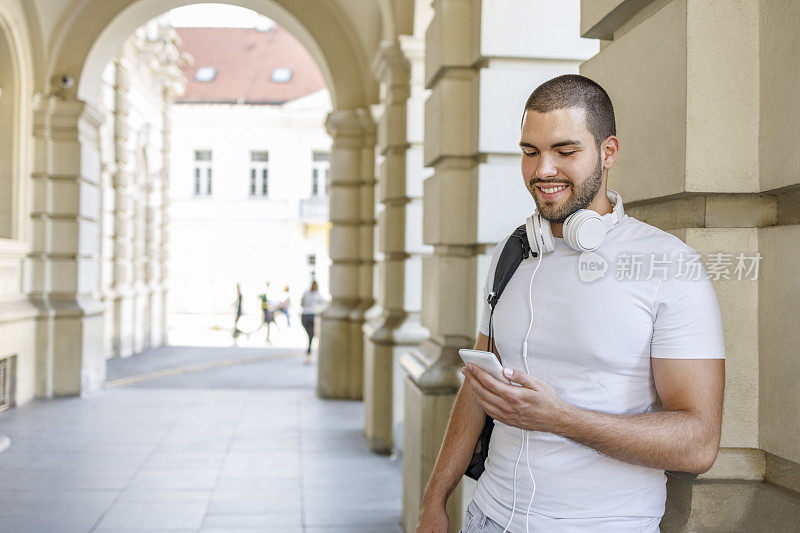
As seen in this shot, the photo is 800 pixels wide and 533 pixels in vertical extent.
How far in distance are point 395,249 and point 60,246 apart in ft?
18.2

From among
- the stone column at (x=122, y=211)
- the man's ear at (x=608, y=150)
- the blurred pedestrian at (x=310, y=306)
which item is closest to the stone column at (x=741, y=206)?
the man's ear at (x=608, y=150)

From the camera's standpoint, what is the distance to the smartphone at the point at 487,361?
169 cm

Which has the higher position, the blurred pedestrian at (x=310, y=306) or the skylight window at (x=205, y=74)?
the skylight window at (x=205, y=74)

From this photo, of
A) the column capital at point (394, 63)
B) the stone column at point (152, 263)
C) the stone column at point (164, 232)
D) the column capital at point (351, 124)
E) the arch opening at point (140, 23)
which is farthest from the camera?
the stone column at point (164, 232)

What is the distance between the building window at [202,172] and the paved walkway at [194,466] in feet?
72.8

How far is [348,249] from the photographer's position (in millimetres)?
10516

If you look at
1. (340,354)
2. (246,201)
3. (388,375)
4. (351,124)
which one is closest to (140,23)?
(351,124)

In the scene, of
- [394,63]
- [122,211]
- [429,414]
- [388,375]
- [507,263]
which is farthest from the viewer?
[122,211]

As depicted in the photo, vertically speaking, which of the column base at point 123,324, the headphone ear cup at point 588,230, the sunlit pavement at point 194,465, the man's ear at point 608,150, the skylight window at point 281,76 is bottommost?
the sunlit pavement at point 194,465

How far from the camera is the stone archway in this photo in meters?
10.2

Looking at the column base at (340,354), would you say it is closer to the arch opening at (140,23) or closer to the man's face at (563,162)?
the arch opening at (140,23)

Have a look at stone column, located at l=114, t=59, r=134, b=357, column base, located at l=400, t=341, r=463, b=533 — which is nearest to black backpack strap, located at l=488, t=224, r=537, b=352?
column base, located at l=400, t=341, r=463, b=533

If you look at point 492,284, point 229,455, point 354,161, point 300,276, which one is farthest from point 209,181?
point 492,284

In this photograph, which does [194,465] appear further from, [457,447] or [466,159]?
[457,447]
